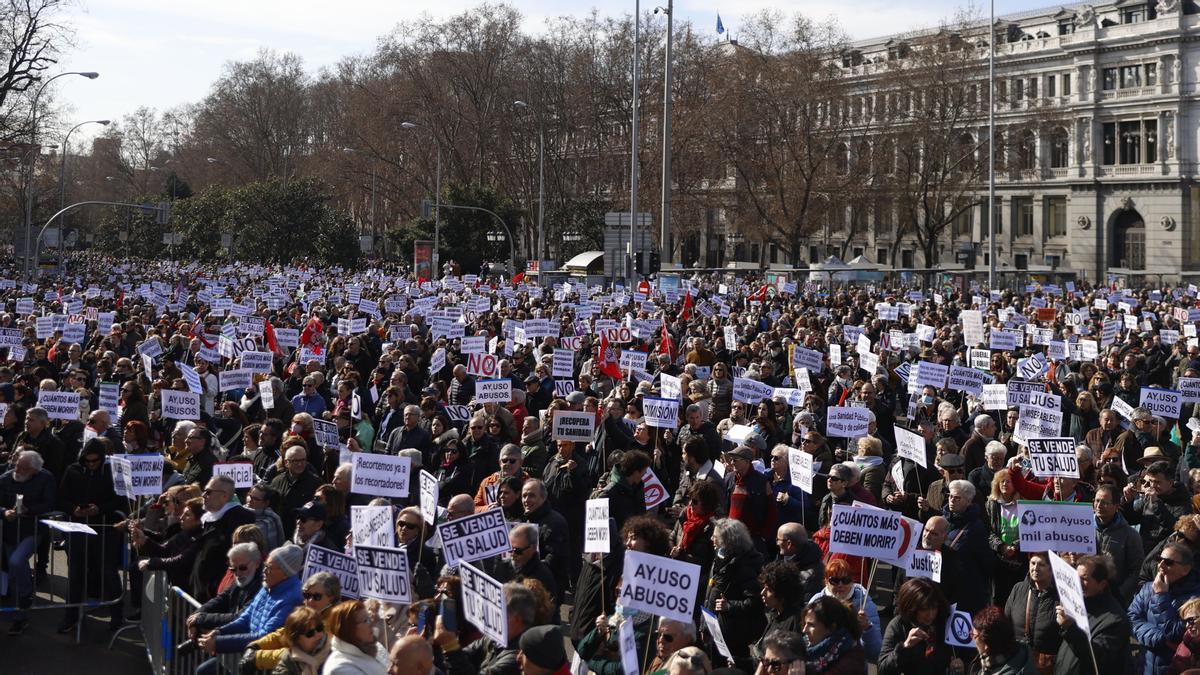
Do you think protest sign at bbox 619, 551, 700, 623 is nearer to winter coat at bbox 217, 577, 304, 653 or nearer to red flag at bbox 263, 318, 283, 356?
winter coat at bbox 217, 577, 304, 653

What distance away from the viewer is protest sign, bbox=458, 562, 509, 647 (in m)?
5.90

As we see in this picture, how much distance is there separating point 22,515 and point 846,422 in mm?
7017

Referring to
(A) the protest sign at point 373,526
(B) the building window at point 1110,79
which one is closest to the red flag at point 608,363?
(A) the protest sign at point 373,526

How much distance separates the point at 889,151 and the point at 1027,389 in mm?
47004

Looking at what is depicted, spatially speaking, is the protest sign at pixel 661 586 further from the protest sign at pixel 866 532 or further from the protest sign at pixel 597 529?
the protest sign at pixel 866 532

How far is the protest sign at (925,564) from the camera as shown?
24.8 ft

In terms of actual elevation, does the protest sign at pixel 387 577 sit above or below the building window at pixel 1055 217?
below

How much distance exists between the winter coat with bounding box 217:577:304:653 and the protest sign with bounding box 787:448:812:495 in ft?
12.2

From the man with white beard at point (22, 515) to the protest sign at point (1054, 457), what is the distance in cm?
712

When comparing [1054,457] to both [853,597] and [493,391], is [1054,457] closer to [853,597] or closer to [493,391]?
[853,597]

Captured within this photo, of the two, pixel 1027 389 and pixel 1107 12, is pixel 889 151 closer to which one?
pixel 1107 12

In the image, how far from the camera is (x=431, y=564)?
878 cm

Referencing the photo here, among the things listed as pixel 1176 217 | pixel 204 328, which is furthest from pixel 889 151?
pixel 204 328

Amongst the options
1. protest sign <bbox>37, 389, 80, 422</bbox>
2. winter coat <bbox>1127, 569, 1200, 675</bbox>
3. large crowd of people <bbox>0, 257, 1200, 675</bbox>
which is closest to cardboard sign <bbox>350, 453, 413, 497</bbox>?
large crowd of people <bbox>0, 257, 1200, 675</bbox>
